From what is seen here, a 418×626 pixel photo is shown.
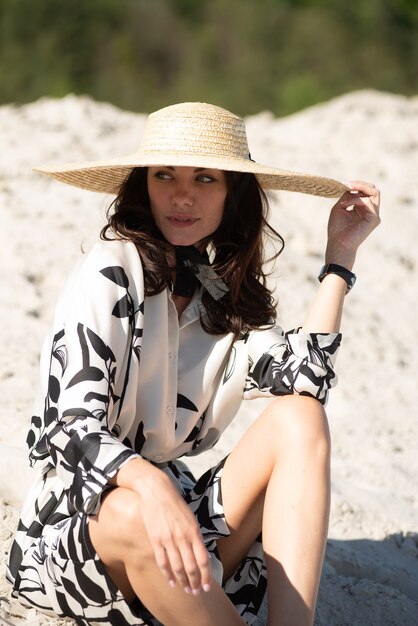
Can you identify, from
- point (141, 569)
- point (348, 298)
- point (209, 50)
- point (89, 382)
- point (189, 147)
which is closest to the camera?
point (141, 569)

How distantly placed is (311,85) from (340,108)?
6727mm

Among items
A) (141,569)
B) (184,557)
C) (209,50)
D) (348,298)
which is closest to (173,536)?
(184,557)

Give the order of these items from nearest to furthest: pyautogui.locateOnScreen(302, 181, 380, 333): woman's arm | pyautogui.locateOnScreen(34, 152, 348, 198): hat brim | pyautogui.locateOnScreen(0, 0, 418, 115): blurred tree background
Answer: pyautogui.locateOnScreen(34, 152, 348, 198): hat brim < pyautogui.locateOnScreen(302, 181, 380, 333): woman's arm < pyautogui.locateOnScreen(0, 0, 418, 115): blurred tree background

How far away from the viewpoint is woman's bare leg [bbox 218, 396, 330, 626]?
1.98m

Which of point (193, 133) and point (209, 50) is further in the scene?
point (209, 50)

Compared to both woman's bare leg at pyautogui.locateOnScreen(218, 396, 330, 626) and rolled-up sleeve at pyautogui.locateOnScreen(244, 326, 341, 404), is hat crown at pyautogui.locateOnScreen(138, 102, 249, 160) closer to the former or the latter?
rolled-up sleeve at pyautogui.locateOnScreen(244, 326, 341, 404)

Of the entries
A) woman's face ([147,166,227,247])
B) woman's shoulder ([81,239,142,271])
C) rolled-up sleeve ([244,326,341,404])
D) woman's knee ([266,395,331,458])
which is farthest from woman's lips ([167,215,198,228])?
woman's knee ([266,395,331,458])

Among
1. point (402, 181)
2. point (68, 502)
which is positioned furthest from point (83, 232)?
point (68, 502)

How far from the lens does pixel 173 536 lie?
5.52ft

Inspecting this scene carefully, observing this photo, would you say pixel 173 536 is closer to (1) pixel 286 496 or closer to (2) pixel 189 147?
(1) pixel 286 496

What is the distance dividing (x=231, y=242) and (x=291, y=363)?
33cm

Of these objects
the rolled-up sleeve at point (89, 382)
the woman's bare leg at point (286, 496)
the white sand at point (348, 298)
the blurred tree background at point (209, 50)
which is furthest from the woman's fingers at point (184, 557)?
the blurred tree background at point (209, 50)

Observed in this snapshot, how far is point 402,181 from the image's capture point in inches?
242

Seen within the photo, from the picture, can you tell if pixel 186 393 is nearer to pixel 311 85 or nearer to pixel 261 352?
pixel 261 352
